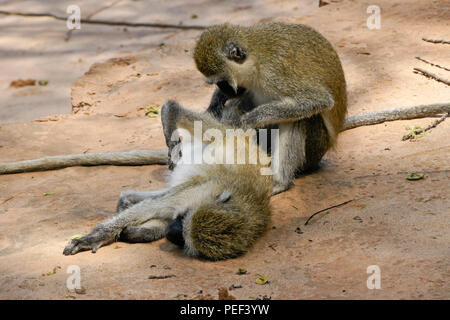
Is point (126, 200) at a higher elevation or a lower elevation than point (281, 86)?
lower

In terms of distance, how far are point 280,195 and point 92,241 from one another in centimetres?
162

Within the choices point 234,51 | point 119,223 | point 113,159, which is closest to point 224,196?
point 119,223

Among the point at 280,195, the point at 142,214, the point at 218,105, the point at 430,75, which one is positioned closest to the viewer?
the point at 142,214

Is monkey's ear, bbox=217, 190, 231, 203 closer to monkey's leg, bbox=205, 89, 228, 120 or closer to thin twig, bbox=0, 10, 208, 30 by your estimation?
monkey's leg, bbox=205, 89, 228, 120

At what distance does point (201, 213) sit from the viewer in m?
3.75

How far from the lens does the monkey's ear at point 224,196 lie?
3947mm

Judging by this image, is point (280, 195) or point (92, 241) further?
point (280, 195)

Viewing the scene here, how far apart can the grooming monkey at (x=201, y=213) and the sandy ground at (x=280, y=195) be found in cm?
9

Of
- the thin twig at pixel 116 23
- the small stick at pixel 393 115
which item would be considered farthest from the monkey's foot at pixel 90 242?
the thin twig at pixel 116 23

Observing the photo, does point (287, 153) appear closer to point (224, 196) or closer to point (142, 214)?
point (224, 196)

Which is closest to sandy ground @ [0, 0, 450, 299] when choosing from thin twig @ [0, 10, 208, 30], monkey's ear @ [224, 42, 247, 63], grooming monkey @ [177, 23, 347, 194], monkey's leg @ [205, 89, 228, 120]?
grooming monkey @ [177, 23, 347, 194]

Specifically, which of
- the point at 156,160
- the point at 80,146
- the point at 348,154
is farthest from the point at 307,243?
the point at 80,146

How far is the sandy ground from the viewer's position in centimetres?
337

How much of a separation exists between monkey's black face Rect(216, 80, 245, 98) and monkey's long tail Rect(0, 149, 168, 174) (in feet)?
3.68
